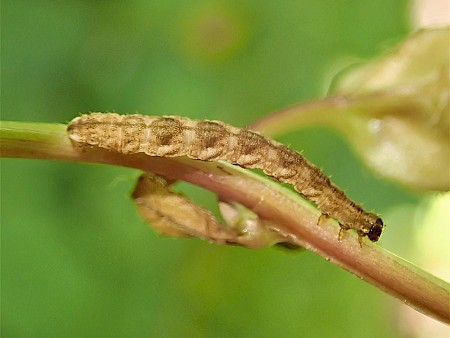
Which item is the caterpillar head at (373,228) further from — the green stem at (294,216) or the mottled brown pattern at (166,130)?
the mottled brown pattern at (166,130)

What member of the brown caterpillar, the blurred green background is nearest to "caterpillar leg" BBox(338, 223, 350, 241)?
the brown caterpillar

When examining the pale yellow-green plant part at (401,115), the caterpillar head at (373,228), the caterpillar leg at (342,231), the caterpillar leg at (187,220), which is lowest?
the caterpillar leg at (187,220)

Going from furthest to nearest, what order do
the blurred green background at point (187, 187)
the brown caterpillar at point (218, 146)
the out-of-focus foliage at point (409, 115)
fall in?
the blurred green background at point (187, 187) → the out-of-focus foliage at point (409, 115) → the brown caterpillar at point (218, 146)

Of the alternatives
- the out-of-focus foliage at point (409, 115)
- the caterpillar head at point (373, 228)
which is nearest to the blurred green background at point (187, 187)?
the out-of-focus foliage at point (409, 115)

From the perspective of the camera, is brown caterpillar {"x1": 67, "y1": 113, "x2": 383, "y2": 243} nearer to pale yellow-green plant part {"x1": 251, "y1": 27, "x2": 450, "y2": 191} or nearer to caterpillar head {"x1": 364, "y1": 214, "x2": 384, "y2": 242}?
caterpillar head {"x1": 364, "y1": 214, "x2": 384, "y2": 242}

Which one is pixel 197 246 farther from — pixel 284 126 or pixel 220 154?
pixel 220 154

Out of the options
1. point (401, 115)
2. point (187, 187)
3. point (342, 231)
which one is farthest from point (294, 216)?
point (187, 187)

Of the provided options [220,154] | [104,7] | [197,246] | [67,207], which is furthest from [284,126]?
[104,7]
